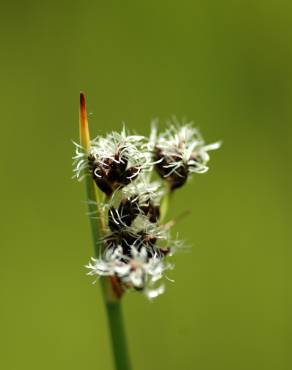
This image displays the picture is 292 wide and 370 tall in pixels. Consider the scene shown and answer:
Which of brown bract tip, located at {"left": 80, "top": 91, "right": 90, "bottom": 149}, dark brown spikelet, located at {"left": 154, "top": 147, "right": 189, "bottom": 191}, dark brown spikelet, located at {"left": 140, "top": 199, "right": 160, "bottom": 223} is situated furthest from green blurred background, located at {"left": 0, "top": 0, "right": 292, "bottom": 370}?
brown bract tip, located at {"left": 80, "top": 91, "right": 90, "bottom": 149}

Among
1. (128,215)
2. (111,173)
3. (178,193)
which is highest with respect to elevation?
(178,193)

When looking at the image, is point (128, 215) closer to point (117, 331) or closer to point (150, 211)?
point (150, 211)

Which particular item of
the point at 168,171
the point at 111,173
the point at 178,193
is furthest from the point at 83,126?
the point at 178,193

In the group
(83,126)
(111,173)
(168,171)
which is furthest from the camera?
(168,171)

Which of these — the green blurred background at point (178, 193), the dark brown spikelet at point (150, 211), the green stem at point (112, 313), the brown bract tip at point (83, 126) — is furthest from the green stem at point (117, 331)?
the green blurred background at point (178, 193)

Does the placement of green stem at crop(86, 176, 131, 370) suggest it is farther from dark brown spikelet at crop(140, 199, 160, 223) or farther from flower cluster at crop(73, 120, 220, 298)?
dark brown spikelet at crop(140, 199, 160, 223)
